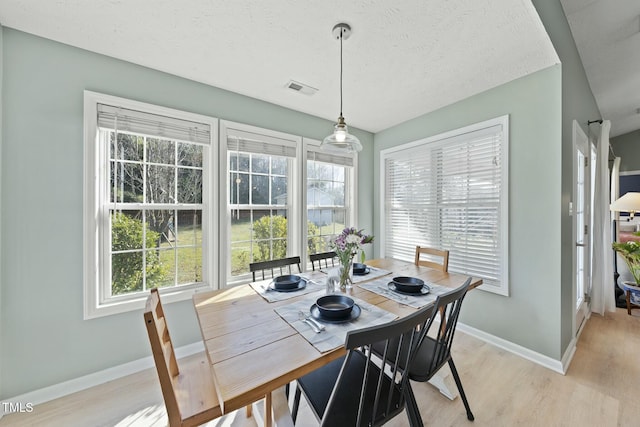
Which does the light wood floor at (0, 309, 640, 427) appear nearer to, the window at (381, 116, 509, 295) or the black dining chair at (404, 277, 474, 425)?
the black dining chair at (404, 277, 474, 425)

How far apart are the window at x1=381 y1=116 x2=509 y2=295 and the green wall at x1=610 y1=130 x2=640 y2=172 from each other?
4658 millimetres

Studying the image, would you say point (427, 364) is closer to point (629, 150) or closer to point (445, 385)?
point (445, 385)

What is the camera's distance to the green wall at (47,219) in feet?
5.28

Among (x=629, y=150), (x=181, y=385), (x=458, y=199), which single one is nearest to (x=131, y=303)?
(x=181, y=385)

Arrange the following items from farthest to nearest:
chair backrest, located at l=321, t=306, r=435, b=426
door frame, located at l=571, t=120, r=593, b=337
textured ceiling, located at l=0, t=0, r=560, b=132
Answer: door frame, located at l=571, t=120, r=593, b=337 → textured ceiling, located at l=0, t=0, r=560, b=132 → chair backrest, located at l=321, t=306, r=435, b=426

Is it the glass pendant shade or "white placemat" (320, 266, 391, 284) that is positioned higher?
the glass pendant shade

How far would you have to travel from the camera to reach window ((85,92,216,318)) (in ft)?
6.11

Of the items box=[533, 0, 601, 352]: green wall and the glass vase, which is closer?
the glass vase

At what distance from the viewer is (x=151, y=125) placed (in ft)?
6.77

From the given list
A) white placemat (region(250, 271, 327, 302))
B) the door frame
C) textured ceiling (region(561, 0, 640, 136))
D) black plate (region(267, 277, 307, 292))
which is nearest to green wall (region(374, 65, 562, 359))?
the door frame

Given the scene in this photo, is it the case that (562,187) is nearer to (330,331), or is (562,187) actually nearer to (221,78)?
(330,331)

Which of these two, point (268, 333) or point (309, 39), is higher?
point (309, 39)

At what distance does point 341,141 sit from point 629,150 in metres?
6.45

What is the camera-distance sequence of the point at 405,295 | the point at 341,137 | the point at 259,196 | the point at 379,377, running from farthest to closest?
the point at 259,196 < the point at 341,137 < the point at 405,295 < the point at 379,377
